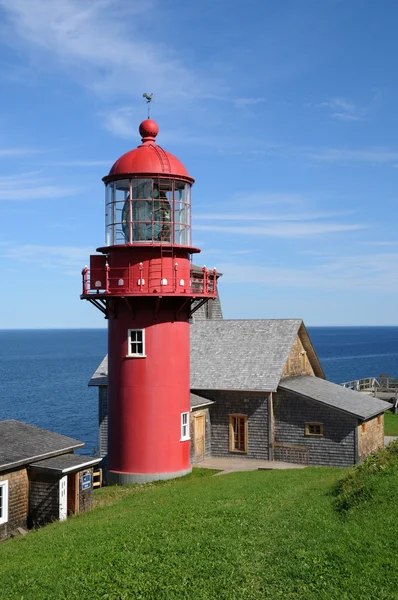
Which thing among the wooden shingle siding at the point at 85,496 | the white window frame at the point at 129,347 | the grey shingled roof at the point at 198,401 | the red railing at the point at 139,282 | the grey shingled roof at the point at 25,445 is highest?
the red railing at the point at 139,282

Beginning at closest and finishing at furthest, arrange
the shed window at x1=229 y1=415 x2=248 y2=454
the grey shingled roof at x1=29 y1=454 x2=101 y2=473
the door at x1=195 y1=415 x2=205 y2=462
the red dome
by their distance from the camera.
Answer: the grey shingled roof at x1=29 y1=454 x2=101 y2=473
the red dome
the door at x1=195 y1=415 x2=205 y2=462
the shed window at x1=229 y1=415 x2=248 y2=454

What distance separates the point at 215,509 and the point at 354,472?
12.7ft

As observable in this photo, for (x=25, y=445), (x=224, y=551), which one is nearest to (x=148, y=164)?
(x=25, y=445)

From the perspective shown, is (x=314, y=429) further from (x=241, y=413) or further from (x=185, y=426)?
(x=185, y=426)

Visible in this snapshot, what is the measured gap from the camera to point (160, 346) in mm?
26234

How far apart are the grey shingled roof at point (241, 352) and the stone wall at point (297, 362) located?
31.8 inches

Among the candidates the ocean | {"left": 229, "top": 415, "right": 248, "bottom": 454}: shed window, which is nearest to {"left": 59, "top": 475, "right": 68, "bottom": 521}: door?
{"left": 229, "top": 415, "right": 248, "bottom": 454}: shed window

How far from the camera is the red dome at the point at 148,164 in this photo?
2511cm

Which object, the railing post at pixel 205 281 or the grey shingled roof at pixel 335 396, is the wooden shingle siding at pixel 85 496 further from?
the grey shingled roof at pixel 335 396

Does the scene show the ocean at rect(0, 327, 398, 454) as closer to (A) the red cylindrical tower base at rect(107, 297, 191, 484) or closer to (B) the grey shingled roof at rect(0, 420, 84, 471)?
(A) the red cylindrical tower base at rect(107, 297, 191, 484)

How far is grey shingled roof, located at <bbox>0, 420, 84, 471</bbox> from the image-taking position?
816 inches

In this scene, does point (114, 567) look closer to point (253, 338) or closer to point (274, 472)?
point (274, 472)

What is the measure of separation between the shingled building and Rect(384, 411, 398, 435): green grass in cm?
551

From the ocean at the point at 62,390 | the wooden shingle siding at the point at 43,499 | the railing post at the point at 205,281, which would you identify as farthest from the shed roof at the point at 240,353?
the wooden shingle siding at the point at 43,499
